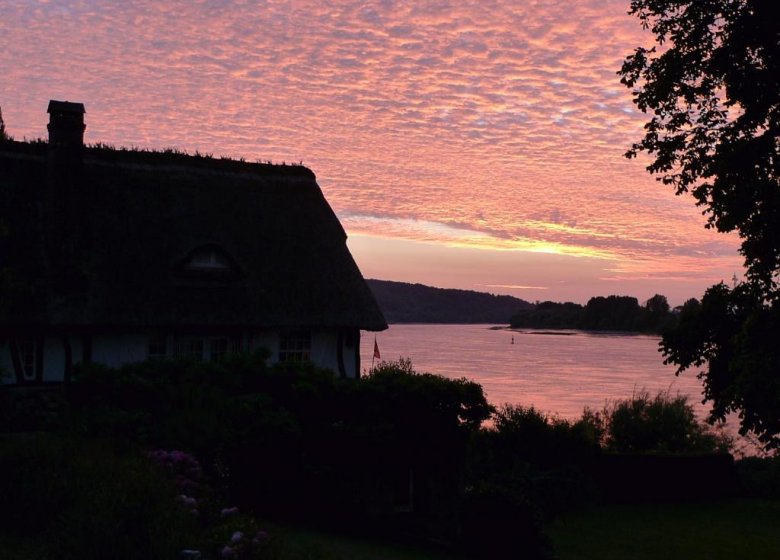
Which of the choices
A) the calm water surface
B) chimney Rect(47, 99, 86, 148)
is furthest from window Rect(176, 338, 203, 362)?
the calm water surface

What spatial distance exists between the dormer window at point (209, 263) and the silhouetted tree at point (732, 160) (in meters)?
12.1

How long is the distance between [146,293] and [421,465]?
30.7 ft

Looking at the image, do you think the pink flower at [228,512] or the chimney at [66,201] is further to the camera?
the chimney at [66,201]

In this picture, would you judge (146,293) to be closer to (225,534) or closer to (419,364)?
(225,534)

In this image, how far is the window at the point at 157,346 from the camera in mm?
21828

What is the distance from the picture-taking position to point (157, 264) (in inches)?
882

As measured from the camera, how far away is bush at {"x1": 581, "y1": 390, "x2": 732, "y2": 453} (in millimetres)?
30906

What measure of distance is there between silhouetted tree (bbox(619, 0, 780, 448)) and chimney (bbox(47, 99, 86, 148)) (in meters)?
15.0

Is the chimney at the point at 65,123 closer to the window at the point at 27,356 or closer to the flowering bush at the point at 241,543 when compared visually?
the window at the point at 27,356

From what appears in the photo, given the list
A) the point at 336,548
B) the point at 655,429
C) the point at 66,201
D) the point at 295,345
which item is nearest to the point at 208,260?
the point at 295,345

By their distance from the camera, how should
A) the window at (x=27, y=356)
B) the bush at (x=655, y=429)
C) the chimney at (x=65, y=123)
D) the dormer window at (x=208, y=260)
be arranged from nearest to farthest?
the window at (x=27, y=356), the chimney at (x=65, y=123), the dormer window at (x=208, y=260), the bush at (x=655, y=429)

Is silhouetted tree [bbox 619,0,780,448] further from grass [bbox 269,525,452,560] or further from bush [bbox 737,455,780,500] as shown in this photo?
bush [bbox 737,455,780,500]

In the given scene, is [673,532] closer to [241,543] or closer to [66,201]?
[241,543]

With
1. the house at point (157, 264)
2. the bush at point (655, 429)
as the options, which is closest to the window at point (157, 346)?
the house at point (157, 264)
